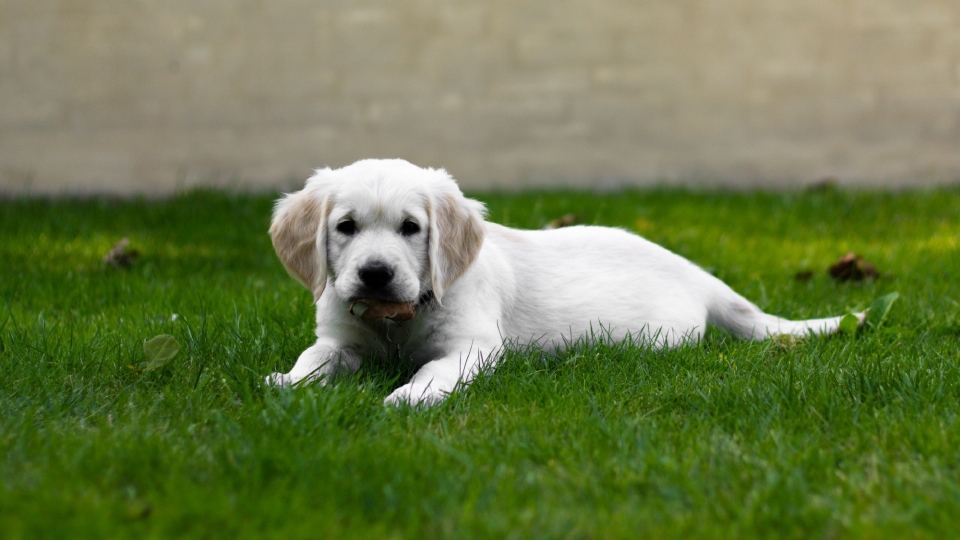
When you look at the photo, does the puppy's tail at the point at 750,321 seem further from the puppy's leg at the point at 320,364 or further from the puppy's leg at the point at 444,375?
the puppy's leg at the point at 320,364

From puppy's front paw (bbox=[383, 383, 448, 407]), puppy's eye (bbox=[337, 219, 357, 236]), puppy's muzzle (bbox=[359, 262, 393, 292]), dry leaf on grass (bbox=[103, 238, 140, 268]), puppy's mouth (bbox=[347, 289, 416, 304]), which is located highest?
puppy's eye (bbox=[337, 219, 357, 236])

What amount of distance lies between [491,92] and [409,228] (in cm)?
582

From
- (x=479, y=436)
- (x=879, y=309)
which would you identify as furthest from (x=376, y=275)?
(x=879, y=309)

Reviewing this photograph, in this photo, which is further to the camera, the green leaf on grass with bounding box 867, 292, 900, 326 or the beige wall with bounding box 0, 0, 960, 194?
the beige wall with bounding box 0, 0, 960, 194

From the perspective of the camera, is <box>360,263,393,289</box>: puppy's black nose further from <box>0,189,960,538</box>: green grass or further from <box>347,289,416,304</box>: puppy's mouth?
<box>0,189,960,538</box>: green grass

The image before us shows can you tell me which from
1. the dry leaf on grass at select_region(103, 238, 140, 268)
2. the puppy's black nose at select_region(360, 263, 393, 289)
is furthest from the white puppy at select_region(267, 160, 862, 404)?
the dry leaf on grass at select_region(103, 238, 140, 268)

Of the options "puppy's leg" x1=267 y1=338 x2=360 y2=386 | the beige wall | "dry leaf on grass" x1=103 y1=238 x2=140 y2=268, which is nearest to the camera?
"puppy's leg" x1=267 y1=338 x2=360 y2=386

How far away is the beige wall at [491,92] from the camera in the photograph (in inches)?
336

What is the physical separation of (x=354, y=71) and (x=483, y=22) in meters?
1.33

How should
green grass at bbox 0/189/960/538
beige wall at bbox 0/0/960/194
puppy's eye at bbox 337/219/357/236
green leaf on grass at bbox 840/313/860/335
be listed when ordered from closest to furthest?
green grass at bbox 0/189/960/538, puppy's eye at bbox 337/219/357/236, green leaf on grass at bbox 840/313/860/335, beige wall at bbox 0/0/960/194

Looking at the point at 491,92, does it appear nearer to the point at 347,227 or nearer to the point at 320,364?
the point at 347,227

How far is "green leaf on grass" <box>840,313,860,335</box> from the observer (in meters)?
3.77

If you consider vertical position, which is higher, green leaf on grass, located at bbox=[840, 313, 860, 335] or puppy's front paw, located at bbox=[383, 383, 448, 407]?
green leaf on grass, located at bbox=[840, 313, 860, 335]

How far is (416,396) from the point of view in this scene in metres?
2.86
